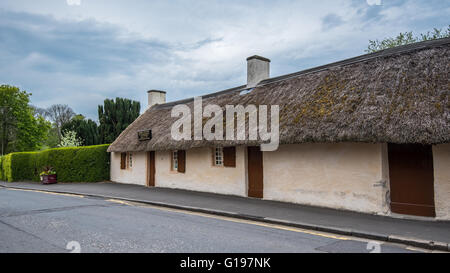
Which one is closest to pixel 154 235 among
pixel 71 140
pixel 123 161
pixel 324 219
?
pixel 324 219

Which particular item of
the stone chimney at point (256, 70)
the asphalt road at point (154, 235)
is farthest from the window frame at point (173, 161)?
the asphalt road at point (154, 235)

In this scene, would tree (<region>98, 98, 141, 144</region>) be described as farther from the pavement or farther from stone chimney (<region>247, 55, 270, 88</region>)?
the pavement

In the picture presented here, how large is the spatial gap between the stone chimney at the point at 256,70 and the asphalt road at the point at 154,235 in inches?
328

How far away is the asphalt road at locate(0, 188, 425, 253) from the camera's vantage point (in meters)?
5.64

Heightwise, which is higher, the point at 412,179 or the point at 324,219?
the point at 412,179

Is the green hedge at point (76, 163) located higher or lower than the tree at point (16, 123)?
lower

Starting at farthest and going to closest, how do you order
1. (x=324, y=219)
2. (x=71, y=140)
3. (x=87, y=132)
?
(x=87, y=132), (x=71, y=140), (x=324, y=219)

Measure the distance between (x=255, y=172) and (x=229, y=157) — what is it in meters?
1.44

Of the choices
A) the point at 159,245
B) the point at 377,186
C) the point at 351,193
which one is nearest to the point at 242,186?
the point at 351,193

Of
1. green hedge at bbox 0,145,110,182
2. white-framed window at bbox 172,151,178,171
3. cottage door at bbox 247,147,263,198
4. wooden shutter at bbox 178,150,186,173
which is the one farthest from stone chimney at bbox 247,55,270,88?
green hedge at bbox 0,145,110,182

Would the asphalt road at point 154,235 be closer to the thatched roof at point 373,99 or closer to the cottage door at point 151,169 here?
the thatched roof at point 373,99

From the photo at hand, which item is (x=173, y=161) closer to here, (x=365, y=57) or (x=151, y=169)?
(x=151, y=169)

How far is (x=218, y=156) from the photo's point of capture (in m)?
13.9

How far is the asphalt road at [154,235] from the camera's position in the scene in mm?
5637
